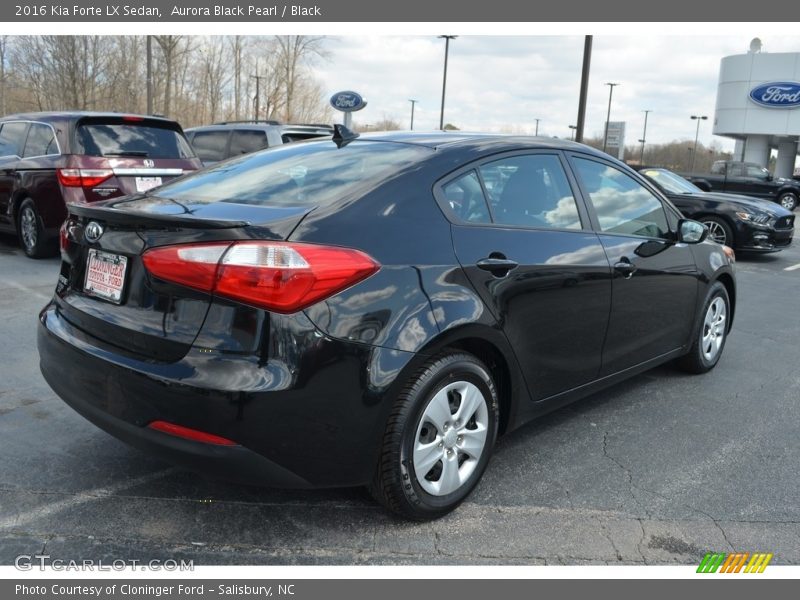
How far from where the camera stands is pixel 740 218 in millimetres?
11375

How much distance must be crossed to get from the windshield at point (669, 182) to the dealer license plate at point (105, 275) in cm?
1089

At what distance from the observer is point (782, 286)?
9.36 metres

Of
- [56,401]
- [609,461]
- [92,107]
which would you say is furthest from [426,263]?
[92,107]

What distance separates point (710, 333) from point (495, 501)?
2.76 m

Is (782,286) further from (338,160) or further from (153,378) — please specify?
(153,378)

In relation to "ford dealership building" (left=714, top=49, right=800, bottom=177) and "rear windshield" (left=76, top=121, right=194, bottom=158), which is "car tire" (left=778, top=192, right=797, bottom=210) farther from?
"rear windshield" (left=76, top=121, right=194, bottom=158)

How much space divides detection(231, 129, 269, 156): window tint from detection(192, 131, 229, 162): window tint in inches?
9.6

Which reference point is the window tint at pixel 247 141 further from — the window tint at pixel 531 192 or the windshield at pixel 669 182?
the window tint at pixel 531 192

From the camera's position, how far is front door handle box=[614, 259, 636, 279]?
3749 millimetres

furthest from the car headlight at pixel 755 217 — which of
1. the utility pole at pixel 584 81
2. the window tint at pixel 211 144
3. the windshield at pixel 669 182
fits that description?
the window tint at pixel 211 144

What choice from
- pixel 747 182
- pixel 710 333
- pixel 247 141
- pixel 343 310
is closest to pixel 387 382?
pixel 343 310

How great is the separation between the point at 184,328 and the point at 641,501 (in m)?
2.13

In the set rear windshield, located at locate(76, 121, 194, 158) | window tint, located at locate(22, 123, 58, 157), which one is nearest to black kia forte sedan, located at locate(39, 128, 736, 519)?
rear windshield, located at locate(76, 121, 194, 158)

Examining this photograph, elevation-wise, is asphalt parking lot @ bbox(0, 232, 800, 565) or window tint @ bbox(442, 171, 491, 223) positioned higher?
window tint @ bbox(442, 171, 491, 223)
